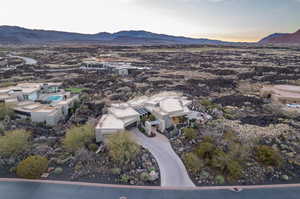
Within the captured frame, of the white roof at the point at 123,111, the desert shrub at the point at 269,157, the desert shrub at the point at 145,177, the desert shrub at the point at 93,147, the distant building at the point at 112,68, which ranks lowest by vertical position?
the desert shrub at the point at 145,177

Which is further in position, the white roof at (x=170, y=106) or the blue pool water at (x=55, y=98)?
the blue pool water at (x=55, y=98)

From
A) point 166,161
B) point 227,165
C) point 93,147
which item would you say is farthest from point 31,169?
point 227,165

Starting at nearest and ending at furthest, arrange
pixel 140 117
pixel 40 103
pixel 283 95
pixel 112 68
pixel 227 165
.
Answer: pixel 227 165, pixel 140 117, pixel 40 103, pixel 283 95, pixel 112 68

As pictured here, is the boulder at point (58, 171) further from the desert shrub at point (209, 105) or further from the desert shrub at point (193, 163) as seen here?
the desert shrub at point (209, 105)

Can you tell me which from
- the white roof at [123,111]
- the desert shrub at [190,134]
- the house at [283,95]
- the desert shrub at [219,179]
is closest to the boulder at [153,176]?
the desert shrub at [219,179]

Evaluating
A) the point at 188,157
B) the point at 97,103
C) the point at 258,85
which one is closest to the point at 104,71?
the point at 97,103

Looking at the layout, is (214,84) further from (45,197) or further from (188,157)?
(45,197)

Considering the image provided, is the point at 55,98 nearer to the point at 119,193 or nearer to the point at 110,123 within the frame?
the point at 110,123
